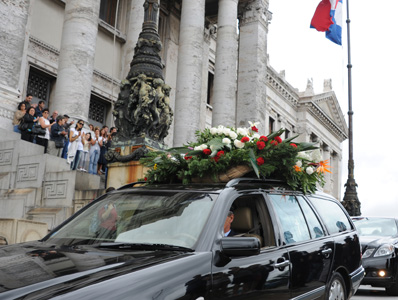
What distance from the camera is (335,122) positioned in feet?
184

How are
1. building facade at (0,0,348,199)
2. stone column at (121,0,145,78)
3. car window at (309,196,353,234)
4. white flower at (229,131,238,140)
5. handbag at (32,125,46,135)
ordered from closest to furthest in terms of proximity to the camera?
white flower at (229,131,238,140) → car window at (309,196,353,234) → handbag at (32,125,46,135) → building facade at (0,0,348,199) → stone column at (121,0,145,78)

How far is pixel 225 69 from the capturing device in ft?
76.6

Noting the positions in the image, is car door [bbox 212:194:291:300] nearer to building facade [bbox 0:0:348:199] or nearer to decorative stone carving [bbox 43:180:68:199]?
decorative stone carving [bbox 43:180:68:199]

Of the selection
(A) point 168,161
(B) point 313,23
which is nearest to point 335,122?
(B) point 313,23

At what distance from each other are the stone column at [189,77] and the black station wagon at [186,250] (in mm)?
16137

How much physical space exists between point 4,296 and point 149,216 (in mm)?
1490

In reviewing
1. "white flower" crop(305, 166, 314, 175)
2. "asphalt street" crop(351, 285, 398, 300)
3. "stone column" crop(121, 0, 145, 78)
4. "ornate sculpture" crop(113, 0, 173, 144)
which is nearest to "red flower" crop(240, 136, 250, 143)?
"white flower" crop(305, 166, 314, 175)

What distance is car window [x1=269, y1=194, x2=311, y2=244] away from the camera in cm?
407

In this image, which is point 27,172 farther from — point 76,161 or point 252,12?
point 252,12

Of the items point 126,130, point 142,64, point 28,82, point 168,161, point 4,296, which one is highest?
point 28,82

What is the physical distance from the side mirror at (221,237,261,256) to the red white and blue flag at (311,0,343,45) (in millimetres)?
21961

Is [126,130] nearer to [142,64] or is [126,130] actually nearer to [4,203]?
[142,64]

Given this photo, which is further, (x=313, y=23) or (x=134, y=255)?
(x=313, y=23)

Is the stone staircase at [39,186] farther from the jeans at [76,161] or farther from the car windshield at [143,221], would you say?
the car windshield at [143,221]
